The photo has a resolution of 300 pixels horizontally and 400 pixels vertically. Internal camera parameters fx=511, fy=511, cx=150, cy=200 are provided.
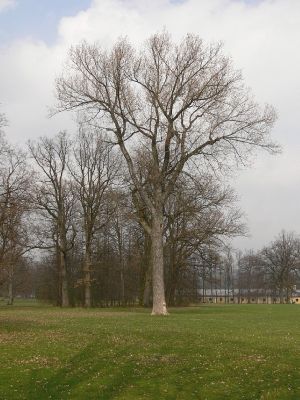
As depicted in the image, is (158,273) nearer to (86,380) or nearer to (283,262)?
(86,380)

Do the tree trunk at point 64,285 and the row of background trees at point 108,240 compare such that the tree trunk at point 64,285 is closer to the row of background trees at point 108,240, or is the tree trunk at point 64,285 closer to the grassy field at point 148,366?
the row of background trees at point 108,240

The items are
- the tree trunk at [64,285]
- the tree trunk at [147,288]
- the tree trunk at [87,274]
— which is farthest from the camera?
the tree trunk at [64,285]

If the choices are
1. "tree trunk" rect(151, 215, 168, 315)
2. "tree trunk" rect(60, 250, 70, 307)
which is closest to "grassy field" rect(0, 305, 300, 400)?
"tree trunk" rect(151, 215, 168, 315)

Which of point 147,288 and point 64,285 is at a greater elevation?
point 64,285

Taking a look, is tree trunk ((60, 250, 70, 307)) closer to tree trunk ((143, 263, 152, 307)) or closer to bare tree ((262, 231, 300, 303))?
tree trunk ((143, 263, 152, 307))

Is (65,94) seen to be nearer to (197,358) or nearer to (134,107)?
(134,107)

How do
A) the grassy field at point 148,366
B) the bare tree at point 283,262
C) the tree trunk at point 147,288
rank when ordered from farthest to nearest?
the bare tree at point 283,262 < the tree trunk at point 147,288 < the grassy field at point 148,366

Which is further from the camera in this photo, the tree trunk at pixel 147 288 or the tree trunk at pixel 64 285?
the tree trunk at pixel 64 285

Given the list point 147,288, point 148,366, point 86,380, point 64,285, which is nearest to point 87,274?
point 64,285

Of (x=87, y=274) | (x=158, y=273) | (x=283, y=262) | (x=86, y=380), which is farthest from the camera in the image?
(x=283, y=262)

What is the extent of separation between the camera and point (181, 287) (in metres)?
64.9

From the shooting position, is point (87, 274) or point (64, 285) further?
point (64, 285)

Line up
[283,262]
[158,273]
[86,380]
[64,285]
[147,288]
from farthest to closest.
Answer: [283,262] → [64,285] → [147,288] → [158,273] → [86,380]

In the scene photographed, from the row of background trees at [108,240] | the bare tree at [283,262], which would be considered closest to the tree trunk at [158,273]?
the row of background trees at [108,240]
